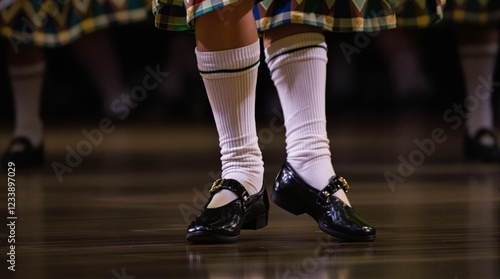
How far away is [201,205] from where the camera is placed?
1667 millimetres

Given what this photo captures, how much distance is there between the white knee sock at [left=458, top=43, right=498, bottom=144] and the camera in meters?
Result: 2.85

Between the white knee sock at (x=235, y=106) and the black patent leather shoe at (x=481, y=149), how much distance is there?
1.42 metres

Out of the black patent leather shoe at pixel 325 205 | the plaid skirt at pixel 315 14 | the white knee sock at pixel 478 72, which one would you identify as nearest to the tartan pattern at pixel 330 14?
the plaid skirt at pixel 315 14

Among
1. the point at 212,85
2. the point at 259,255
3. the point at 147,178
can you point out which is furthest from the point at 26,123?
the point at 259,255

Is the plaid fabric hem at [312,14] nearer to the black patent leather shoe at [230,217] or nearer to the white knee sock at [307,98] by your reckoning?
the white knee sock at [307,98]

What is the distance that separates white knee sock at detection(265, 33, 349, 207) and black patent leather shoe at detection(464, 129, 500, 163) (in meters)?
1.36

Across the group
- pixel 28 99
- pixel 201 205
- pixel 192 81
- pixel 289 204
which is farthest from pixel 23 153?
pixel 289 204

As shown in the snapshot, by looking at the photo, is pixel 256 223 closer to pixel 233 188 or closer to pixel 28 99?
pixel 233 188

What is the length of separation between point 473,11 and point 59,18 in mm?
1128

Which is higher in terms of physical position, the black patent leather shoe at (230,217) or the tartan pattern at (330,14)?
the tartan pattern at (330,14)

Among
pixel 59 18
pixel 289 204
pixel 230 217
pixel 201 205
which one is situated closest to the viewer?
pixel 230 217

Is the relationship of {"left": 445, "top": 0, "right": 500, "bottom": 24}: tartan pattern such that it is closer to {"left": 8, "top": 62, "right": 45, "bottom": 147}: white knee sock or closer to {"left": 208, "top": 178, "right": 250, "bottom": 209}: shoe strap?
{"left": 8, "top": 62, "right": 45, "bottom": 147}: white knee sock

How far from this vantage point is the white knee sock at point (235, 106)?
48.7 inches

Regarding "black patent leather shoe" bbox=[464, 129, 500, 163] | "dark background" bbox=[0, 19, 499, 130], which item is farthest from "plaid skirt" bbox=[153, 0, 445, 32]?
"dark background" bbox=[0, 19, 499, 130]
